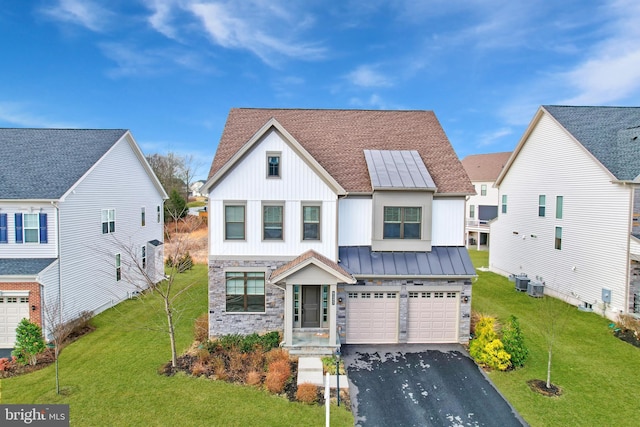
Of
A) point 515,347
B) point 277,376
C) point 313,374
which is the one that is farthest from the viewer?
point 515,347

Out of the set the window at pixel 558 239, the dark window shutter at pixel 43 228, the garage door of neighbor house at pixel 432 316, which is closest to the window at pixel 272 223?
the garage door of neighbor house at pixel 432 316

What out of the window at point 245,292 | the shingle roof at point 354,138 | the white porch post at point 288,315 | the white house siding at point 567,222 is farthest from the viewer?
the white house siding at point 567,222

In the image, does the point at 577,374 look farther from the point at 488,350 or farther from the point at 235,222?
the point at 235,222

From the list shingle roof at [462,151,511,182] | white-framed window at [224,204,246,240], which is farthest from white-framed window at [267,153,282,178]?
shingle roof at [462,151,511,182]

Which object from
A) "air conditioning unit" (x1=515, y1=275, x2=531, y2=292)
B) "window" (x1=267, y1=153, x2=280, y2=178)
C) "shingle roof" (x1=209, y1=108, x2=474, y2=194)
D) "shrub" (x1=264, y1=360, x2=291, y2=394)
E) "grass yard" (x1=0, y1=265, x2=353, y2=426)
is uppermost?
"shingle roof" (x1=209, y1=108, x2=474, y2=194)

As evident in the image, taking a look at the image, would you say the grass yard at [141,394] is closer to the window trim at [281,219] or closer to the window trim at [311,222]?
the window trim at [281,219]

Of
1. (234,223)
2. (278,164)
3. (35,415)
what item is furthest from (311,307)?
(35,415)

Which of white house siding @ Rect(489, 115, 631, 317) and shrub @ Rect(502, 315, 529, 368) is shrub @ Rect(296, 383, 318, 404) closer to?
shrub @ Rect(502, 315, 529, 368)
